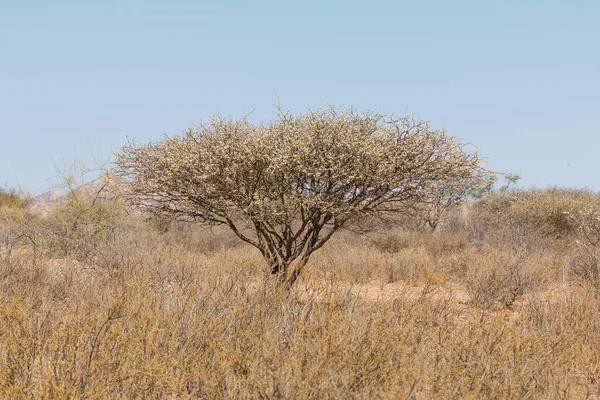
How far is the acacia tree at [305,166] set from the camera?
8859 millimetres

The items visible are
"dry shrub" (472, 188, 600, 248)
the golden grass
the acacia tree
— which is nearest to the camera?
the golden grass

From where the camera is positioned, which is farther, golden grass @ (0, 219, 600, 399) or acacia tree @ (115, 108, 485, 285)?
acacia tree @ (115, 108, 485, 285)

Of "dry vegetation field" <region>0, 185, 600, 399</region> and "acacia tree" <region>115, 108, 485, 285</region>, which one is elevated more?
"acacia tree" <region>115, 108, 485, 285</region>

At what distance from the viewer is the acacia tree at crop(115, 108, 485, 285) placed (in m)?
8.86

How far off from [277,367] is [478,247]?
17.7 meters

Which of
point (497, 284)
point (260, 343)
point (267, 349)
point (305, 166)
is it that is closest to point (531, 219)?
point (497, 284)

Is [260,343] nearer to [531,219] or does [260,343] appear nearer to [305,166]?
[305,166]

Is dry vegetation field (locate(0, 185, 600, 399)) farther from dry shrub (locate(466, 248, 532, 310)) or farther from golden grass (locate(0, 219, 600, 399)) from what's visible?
dry shrub (locate(466, 248, 532, 310))

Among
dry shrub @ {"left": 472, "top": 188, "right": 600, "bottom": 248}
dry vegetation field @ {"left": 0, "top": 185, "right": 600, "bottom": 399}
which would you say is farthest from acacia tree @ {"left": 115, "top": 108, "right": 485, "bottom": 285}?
Result: dry shrub @ {"left": 472, "top": 188, "right": 600, "bottom": 248}

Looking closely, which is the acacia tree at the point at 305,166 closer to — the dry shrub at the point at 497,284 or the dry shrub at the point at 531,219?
the dry shrub at the point at 497,284

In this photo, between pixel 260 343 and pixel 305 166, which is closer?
pixel 260 343

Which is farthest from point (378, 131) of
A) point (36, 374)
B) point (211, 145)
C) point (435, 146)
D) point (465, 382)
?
point (36, 374)

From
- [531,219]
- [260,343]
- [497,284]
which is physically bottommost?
[497,284]

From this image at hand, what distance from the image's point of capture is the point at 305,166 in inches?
351
